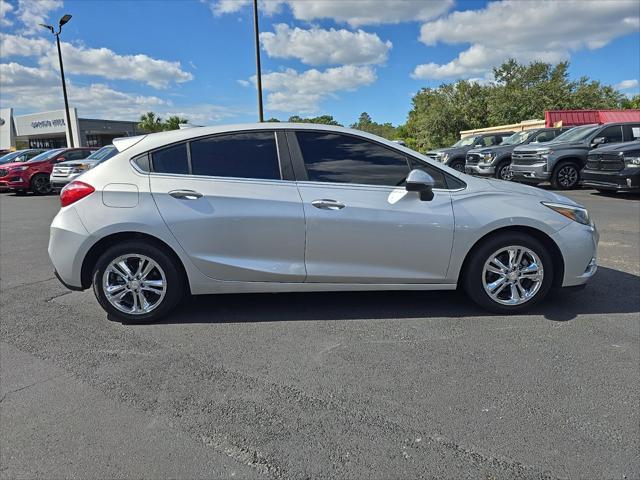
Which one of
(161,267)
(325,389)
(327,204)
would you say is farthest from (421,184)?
(161,267)

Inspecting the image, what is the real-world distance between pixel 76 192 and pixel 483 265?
349 cm

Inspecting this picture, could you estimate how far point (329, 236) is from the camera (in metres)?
3.61

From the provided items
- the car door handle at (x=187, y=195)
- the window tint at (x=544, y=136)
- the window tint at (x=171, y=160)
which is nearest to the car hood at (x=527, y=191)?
the car door handle at (x=187, y=195)

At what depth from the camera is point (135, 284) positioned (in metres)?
3.72

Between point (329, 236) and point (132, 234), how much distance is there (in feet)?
5.42

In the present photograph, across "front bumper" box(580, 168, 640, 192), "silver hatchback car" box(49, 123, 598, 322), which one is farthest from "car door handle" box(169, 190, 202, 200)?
"front bumper" box(580, 168, 640, 192)

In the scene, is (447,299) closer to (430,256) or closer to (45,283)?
(430,256)

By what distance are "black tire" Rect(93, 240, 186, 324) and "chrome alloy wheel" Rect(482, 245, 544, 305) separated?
2.63 m

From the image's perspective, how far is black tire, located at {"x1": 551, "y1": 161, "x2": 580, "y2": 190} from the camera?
485 inches

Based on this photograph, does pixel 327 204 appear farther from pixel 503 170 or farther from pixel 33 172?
pixel 33 172

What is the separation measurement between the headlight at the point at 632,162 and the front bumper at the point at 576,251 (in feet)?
25.7

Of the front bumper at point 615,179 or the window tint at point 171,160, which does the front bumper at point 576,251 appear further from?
the front bumper at point 615,179

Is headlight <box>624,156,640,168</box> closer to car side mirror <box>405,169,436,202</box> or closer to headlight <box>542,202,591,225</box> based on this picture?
headlight <box>542,202,591,225</box>

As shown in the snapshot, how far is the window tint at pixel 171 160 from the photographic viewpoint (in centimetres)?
368
